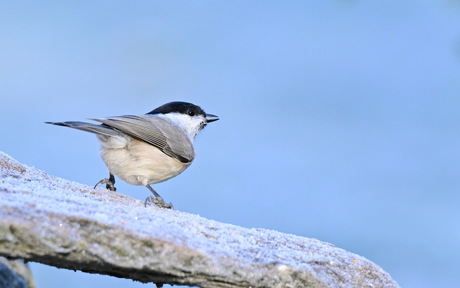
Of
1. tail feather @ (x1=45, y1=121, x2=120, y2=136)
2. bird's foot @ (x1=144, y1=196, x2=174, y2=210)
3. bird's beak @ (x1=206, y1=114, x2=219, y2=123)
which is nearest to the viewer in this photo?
tail feather @ (x1=45, y1=121, x2=120, y2=136)

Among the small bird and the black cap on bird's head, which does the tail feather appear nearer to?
the small bird

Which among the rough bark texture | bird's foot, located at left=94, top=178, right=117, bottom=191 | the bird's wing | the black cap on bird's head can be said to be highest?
the black cap on bird's head

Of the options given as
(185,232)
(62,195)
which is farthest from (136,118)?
(185,232)

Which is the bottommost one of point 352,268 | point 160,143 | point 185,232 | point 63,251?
point 63,251

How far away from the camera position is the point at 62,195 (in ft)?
11.0

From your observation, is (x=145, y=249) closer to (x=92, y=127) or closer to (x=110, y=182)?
(x=92, y=127)

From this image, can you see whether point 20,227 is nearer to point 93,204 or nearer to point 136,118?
point 93,204

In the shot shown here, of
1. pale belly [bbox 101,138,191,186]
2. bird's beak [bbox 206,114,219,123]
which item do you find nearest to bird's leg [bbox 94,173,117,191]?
pale belly [bbox 101,138,191,186]

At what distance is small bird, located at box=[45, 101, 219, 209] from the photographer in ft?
15.2

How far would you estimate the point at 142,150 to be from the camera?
185 inches

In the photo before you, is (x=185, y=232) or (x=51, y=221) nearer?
(x=51, y=221)

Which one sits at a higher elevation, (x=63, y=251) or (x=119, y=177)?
(x=119, y=177)

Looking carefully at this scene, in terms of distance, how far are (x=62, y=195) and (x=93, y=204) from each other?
0.27 m

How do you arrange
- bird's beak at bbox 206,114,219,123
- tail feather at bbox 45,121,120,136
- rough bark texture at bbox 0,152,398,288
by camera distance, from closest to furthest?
rough bark texture at bbox 0,152,398,288, tail feather at bbox 45,121,120,136, bird's beak at bbox 206,114,219,123
